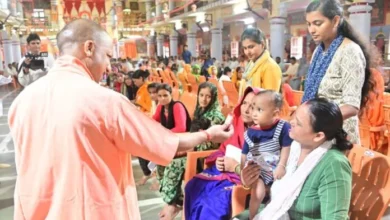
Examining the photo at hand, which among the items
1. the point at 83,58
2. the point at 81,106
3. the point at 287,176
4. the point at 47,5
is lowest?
the point at 287,176

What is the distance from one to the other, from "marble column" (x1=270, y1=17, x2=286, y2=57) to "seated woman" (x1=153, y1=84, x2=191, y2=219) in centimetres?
869

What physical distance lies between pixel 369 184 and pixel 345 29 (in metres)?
0.75

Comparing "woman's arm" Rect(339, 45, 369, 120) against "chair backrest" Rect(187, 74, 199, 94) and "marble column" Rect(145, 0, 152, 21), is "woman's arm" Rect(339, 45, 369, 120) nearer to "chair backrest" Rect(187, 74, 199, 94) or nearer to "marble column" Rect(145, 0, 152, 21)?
"chair backrest" Rect(187, 74, 199, 94)

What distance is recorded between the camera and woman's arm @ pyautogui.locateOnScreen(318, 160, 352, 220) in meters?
1.44

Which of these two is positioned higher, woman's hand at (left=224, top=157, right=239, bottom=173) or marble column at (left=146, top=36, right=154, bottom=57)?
marble column at (left=146, top=36, right=154, bottom=57)

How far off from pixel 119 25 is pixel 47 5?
19.0ft

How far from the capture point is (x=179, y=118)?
3176 mm

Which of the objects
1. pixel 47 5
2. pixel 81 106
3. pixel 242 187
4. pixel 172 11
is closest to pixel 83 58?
pixel 81 106

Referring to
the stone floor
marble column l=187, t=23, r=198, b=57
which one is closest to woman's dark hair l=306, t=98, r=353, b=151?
the stone floor

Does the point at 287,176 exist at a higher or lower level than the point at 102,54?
lower

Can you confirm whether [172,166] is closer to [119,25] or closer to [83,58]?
[83,58]

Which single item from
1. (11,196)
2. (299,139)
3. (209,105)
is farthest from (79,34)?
(11,196)

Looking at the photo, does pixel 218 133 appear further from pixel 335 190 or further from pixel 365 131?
pixel 365 131

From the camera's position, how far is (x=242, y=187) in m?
2.05
